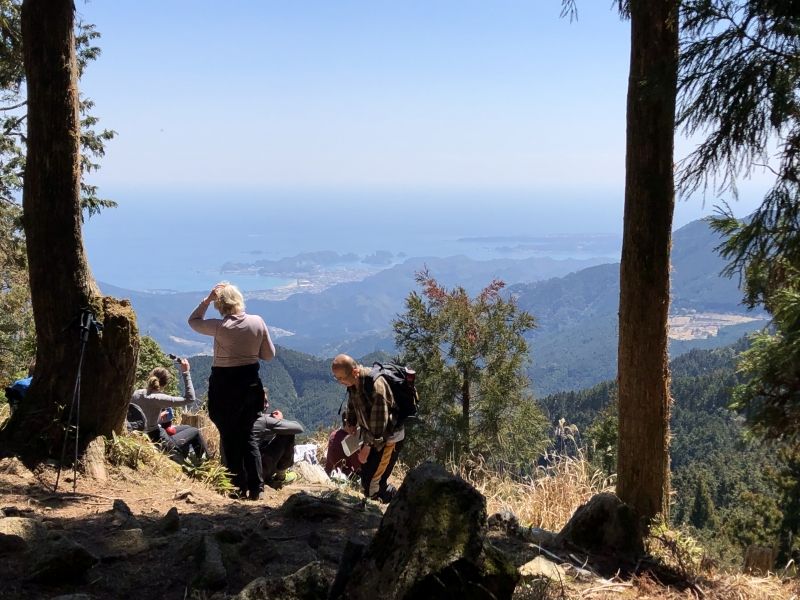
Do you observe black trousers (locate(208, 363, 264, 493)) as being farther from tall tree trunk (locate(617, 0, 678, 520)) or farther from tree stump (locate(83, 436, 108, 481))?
tall tree trunk (locate(617, 0, 678, 520))

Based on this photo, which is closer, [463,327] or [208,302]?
[208,302]

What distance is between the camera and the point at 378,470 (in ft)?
Answer: 20.5

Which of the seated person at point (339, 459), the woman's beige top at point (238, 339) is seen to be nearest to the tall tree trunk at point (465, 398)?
the seated person at point (339, 459)

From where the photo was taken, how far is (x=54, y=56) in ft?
16.5

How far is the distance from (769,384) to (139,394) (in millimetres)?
5888

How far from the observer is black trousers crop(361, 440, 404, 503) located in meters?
6.18

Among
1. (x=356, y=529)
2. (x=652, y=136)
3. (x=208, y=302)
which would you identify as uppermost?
(x=652, y=136)

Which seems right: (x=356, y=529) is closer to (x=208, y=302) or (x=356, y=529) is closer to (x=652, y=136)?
(x=208, y=302)

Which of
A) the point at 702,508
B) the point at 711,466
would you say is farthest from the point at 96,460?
the point at 711,466

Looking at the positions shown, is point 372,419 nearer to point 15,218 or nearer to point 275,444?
point 275,444

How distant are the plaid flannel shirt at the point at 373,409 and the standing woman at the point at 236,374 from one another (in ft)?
2.55

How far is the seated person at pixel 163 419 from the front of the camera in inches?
259

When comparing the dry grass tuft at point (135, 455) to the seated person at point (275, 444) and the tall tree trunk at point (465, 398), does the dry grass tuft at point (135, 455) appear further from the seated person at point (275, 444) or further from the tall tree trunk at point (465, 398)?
the tall tree trunk at point (465, 398)

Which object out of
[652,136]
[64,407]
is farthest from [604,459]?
Answer: [64,407]
